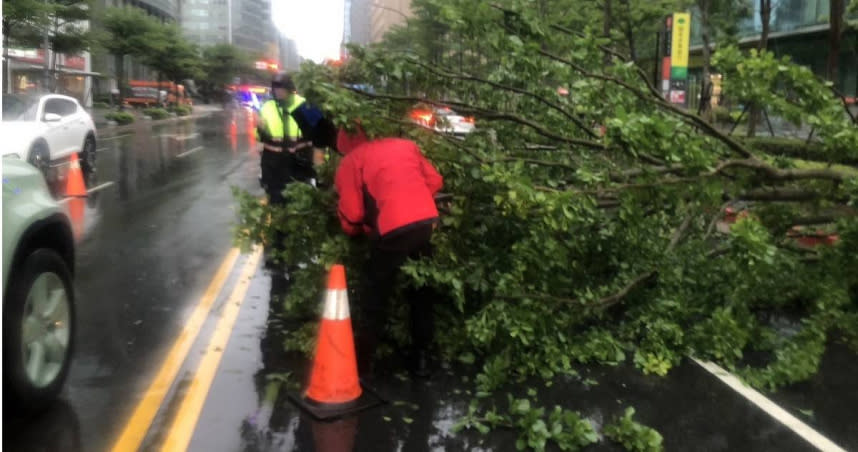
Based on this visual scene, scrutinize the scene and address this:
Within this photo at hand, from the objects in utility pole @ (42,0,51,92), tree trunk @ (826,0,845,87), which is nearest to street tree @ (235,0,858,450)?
tree trunk @ (826,0,845,87)

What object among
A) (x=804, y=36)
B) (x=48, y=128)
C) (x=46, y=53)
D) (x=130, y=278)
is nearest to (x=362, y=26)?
(x=46, y=53)

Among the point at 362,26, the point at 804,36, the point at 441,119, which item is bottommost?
the point at 441,119

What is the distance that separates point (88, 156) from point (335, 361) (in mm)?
15167

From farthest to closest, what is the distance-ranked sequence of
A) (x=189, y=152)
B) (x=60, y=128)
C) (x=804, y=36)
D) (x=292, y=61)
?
1. (x=804, y=36)
2. (x=189, y=152)
3. (x=60, y=128)
4. (x=292, y=61)

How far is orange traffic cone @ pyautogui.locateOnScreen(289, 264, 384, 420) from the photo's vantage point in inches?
180

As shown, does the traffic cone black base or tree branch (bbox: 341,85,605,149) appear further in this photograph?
tree branch (bbox: 341,85,605,149)

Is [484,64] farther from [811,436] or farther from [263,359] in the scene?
[811,436]

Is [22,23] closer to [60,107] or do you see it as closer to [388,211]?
[60,107]

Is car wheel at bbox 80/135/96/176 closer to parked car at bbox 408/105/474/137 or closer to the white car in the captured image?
the white car

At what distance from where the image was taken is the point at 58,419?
14.3 ft

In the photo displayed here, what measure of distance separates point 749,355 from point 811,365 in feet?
3.38

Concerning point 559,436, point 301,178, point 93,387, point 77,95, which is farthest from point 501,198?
point 77,95

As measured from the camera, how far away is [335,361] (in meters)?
4.58

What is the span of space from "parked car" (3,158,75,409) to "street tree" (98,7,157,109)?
4595 centimetres
